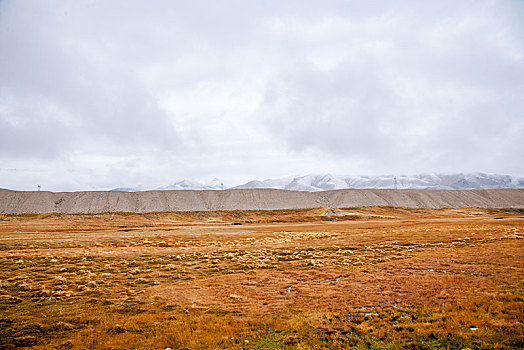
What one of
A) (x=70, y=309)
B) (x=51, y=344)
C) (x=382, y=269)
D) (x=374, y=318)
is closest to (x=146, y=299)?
(x=70, y=309)

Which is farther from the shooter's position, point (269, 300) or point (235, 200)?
point (235, 200)

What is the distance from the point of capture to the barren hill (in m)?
140

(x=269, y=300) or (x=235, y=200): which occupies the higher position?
(x=235, y=200)

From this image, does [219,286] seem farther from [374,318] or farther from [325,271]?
[374,318]

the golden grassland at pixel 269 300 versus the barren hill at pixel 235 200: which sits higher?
the barren hill at pixel 235 200

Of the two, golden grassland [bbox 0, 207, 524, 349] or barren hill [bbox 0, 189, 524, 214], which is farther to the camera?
barren hill [bbox 0, 189, 524, 214]

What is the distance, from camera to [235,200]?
157 metres

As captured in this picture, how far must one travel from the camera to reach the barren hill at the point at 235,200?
14000cm

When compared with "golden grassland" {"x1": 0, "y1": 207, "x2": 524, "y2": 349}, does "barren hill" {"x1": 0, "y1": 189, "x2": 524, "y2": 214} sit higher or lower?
higher

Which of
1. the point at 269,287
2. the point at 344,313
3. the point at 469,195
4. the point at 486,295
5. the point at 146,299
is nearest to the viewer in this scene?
the point at 344,313

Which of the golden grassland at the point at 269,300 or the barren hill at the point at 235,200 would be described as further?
the barren hill at the point at 235,200

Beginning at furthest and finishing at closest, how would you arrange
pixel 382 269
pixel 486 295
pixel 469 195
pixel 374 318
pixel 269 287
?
pixel 469 195 → pixel 382 269 → pixel 269 287 → pixel 486 295 → pixel 374 318

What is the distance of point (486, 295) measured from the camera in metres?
12.8

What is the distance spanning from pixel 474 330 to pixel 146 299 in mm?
14282
